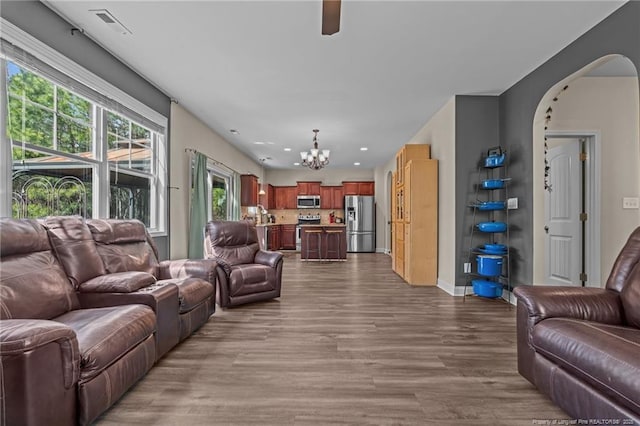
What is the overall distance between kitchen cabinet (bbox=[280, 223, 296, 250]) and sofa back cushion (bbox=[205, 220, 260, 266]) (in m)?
6.02

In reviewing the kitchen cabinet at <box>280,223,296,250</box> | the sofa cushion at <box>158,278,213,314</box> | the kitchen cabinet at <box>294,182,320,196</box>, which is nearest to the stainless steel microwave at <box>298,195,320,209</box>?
the kitchen cabinet at <box>294,182,320,196</box>

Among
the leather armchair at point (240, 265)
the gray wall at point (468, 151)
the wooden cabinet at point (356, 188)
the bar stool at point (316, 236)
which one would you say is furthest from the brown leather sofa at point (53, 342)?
the wooden cabinet at point (356, 188)

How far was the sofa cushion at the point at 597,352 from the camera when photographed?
133 cm

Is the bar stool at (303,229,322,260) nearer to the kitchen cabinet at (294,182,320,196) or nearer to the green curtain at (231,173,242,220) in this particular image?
the green curtain at (231,173,242,220)

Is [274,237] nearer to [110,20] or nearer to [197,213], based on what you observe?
[197,213]

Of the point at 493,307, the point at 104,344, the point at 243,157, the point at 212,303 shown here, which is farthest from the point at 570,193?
the point at 243,157

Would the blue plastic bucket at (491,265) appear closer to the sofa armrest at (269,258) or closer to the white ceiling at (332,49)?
the white ceiling at (332,49)

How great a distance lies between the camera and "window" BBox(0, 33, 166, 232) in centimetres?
237

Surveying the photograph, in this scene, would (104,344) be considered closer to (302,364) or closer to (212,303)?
(302,364)

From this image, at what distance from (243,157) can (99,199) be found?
16.7 ft

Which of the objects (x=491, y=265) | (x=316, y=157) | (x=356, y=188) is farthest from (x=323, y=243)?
(x=491, y=265)

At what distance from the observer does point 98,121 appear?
3.30 m

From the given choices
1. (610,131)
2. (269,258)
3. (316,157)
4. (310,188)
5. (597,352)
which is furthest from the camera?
(310,188)

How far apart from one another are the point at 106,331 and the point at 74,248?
3.03ft
